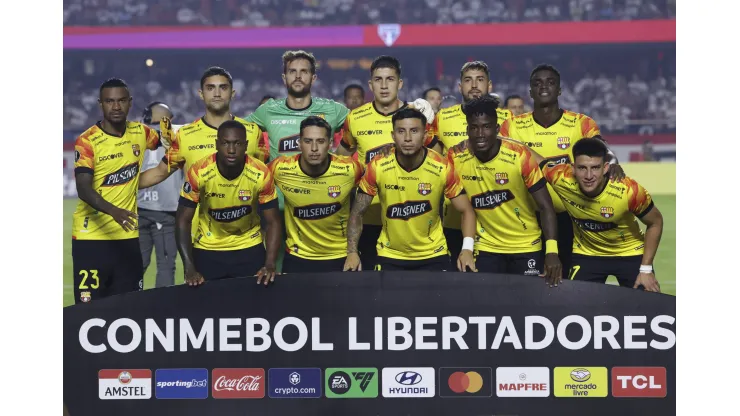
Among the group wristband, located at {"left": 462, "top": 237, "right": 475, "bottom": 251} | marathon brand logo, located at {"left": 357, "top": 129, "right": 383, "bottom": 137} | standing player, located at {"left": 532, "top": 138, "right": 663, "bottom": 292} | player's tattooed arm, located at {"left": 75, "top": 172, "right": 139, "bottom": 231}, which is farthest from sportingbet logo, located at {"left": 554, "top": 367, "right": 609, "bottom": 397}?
player's tattooed arm, located at {"left": 75, "top": 172, "right": 139, "bottom": 231}

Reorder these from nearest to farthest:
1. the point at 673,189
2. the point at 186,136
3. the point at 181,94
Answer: the point at 186,136, the point at 673,189, the point at 181,94

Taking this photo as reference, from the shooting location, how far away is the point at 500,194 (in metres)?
6.86

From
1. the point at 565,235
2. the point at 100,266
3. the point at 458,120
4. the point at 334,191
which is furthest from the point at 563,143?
the point at 100,266

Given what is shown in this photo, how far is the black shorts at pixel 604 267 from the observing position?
6.96 m

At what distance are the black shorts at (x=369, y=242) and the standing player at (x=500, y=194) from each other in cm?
79

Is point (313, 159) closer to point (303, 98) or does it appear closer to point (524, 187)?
point (303, 98)

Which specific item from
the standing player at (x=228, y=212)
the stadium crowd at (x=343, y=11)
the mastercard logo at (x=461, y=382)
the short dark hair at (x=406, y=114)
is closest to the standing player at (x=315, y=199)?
the standing player at (x=228, y=212)

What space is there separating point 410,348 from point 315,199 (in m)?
1.28

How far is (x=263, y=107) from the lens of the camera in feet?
24.7

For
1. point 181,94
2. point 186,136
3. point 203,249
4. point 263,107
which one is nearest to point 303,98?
point 263,107

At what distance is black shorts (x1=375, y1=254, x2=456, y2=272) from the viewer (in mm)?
A: 6707

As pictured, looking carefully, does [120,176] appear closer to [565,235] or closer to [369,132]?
[369,132]

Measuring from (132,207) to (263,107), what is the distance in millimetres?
1271

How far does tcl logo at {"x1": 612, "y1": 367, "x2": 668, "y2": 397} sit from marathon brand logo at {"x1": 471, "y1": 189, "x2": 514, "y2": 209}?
4.59 ft
